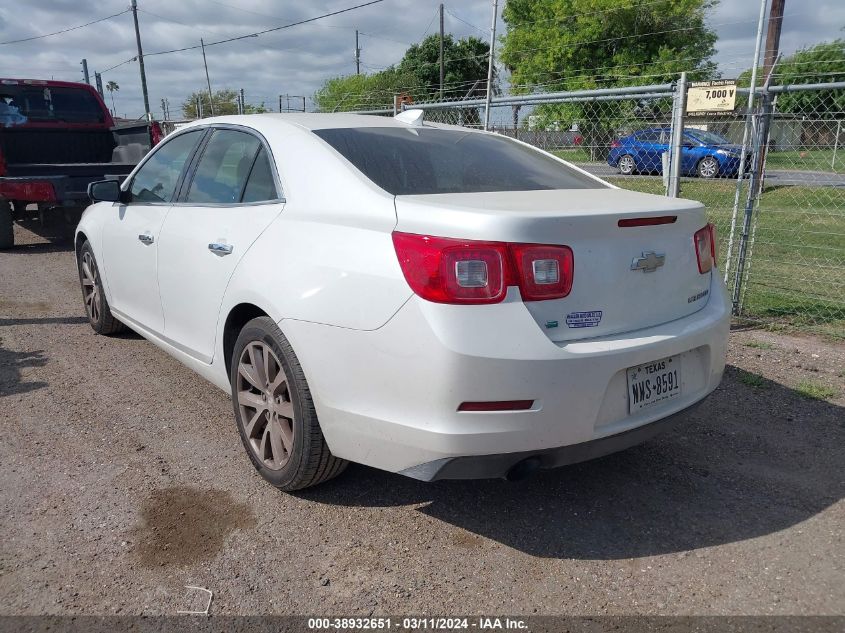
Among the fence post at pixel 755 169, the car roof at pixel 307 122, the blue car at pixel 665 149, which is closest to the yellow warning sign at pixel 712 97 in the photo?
the fence post at pixel 755 169

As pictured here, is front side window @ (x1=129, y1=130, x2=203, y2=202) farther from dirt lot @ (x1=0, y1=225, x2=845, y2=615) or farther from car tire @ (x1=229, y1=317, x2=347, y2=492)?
car tire @ (x1=229, y1=317, x2=347, y2=492)

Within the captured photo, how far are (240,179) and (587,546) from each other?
2.32 meters

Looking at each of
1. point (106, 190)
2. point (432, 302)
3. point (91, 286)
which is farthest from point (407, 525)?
point (91, 286)

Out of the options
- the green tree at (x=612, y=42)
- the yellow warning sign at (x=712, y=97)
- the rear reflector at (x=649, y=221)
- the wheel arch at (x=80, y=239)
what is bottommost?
the wheel arch at (x=80, y=239)

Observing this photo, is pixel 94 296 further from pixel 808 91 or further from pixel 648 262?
pixel 808 91

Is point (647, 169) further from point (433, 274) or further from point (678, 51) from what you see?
point (678, 51)

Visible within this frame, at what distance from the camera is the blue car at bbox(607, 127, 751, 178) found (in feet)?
31.4

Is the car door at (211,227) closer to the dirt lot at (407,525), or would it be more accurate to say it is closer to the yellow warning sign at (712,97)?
the dirt lot at (407,525)

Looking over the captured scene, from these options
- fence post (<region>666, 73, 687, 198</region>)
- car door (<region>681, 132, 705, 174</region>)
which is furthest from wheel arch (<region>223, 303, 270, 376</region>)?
car door (<region>681, 132, 705, 174</region>)

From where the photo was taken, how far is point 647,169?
10.5 metres

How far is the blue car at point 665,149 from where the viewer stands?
31.4 feet

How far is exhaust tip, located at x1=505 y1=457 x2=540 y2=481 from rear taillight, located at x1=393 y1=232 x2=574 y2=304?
0.58m

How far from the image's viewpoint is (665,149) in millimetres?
8297

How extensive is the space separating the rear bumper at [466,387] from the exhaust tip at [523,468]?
3cm
